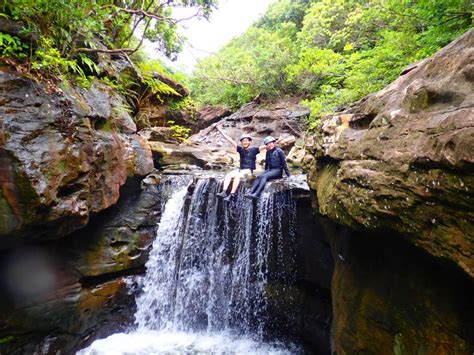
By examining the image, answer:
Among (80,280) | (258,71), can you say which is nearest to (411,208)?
(80,280)

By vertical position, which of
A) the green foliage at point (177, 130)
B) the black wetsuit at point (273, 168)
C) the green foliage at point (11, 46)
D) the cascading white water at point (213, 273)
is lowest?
the cascading white water at point (213, 273)

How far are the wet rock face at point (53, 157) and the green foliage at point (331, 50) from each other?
3570 mm

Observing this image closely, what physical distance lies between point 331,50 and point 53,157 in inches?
398

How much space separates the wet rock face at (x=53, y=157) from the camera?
13.1 ft

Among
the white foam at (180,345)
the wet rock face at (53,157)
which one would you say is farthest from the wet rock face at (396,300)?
the wet rock face at (53,157)

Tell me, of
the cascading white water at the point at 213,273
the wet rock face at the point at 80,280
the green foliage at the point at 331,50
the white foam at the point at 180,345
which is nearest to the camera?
the wet rock face at the point at 80,280

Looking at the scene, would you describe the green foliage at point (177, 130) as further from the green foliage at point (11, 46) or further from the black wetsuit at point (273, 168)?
the green foliage at point (11, 46)

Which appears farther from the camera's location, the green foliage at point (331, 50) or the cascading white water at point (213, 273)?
the cascading white water at point (213, 273)

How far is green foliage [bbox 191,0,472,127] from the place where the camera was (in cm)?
532

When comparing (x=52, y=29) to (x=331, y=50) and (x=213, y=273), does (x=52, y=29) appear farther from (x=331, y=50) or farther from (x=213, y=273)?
(x=331, y=50)

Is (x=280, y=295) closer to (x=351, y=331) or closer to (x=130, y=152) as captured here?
(x=351, y=331)

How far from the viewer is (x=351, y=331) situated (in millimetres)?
4020

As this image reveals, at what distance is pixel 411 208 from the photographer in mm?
2652

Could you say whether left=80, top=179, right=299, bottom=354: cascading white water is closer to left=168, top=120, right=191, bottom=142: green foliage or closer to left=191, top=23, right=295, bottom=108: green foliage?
left=168, top=120, right=191, bottom=142: green foliage
